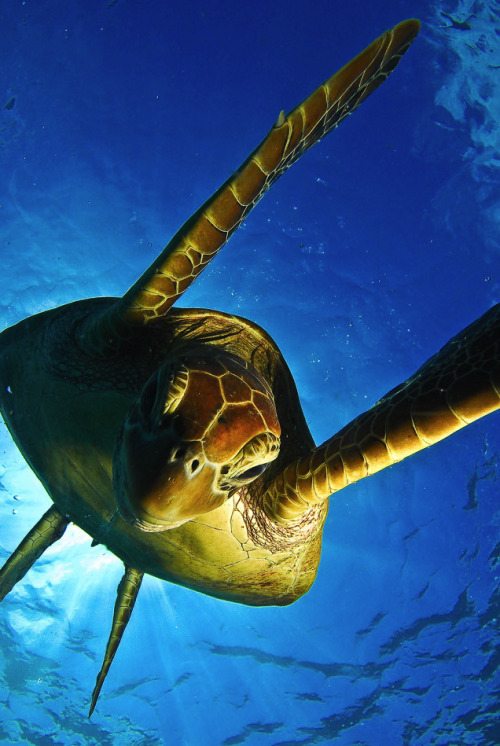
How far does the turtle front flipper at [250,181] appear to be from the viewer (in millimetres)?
2420

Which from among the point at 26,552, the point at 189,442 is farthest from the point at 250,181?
the point at 26,552

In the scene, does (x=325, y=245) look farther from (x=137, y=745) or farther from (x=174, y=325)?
(x=137, y=745)

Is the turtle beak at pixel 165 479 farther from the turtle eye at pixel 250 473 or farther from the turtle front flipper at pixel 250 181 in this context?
the turtle front flipper at pixel 250 181

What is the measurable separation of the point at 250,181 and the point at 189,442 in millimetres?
1634

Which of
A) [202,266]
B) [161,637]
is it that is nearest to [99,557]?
[161,637]

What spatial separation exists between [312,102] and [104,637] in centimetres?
2901

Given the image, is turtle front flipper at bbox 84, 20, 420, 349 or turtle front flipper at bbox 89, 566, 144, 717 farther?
turtle front flipper at bbox 89, 566, 144, 717

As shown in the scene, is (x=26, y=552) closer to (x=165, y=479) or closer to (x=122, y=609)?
(x=122, y=609)

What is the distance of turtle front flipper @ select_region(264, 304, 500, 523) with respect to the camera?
232 cm

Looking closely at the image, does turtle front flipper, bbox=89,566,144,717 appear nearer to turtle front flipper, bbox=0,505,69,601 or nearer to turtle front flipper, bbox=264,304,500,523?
turtle front flipper, bbox=0,505,69,601

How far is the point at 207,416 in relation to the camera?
197 centimetres

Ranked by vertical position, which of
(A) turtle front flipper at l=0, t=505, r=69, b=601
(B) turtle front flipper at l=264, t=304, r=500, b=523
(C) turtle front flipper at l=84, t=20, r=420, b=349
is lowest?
(B) turtle front flipper at l=264, t=304, r=500, b=523

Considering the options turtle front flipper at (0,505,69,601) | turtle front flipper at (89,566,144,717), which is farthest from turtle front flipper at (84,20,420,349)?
turtle front flipper at (89,566,144,717)

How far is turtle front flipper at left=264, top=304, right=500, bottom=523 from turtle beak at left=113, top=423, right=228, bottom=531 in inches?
36.5
